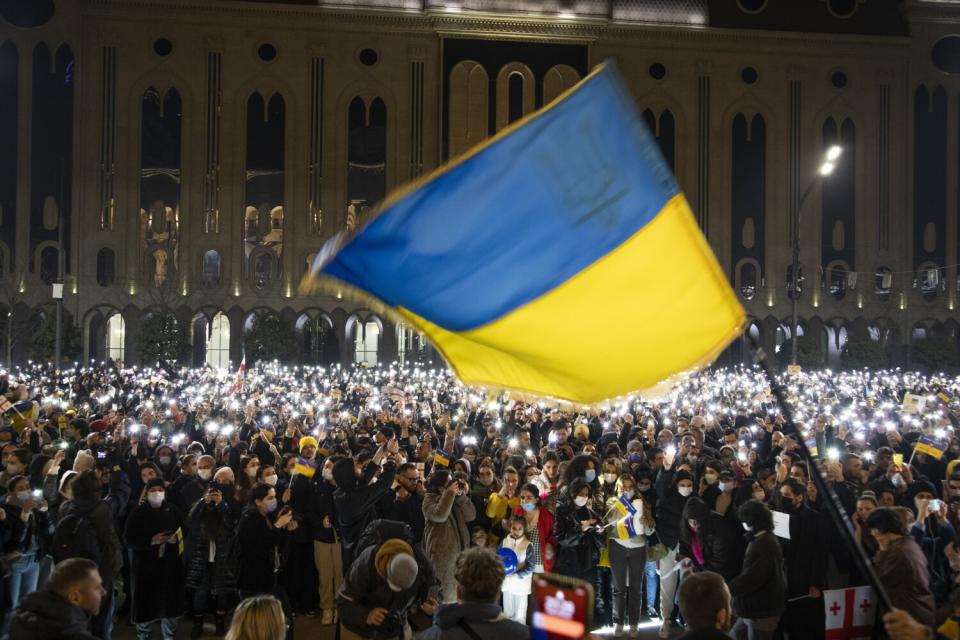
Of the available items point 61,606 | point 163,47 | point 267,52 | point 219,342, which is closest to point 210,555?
point 61,606

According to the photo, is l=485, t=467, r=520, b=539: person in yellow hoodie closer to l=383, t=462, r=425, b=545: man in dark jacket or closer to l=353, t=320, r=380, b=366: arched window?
l=383, t=462, r=425, b=545: man in dark jacket

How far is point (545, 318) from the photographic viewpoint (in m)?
4.41

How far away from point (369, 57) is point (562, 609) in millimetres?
46612

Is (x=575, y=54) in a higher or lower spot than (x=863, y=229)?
higher

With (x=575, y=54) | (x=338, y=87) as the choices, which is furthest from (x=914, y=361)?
(x=338, y=87)

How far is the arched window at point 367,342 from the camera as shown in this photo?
153 feet

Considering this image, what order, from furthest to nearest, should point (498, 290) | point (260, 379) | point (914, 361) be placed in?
point (914, 361), point (260, 379), point (498, 290)

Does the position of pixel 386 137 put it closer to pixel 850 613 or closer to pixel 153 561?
pixel 153 561

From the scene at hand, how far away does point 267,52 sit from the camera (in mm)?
45719

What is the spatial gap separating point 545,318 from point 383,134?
4313cm

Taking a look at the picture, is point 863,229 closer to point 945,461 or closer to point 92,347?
point 945,461

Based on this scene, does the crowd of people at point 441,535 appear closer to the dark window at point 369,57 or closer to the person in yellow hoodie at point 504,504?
the person in yellow hoodie at point 504,504

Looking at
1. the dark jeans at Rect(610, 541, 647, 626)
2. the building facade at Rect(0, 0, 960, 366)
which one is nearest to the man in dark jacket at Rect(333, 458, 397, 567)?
the dark jeans at Rect(610, 541, 647, 626)

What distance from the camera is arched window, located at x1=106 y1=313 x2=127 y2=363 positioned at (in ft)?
145
